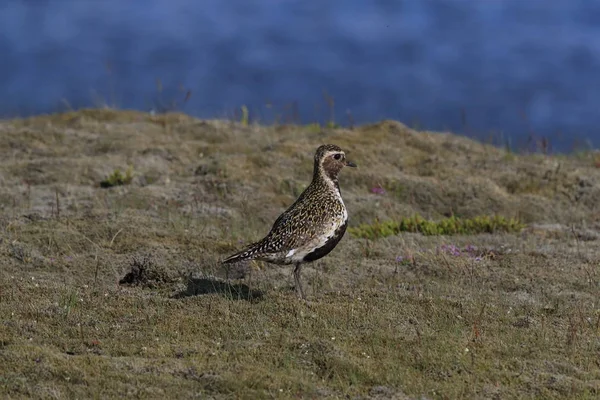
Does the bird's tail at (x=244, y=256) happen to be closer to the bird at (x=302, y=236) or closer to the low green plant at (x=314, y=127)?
the bird at (x=302, y=236)

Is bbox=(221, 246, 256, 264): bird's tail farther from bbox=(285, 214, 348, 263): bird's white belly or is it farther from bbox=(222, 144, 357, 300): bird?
bbox=(285, 214, 348, 263): bird's white belly

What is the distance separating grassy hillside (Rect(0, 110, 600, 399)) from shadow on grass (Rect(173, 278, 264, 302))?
32 mm

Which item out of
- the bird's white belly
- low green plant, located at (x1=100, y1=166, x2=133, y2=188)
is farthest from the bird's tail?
low green plant, located at (x1=100, y1=166, x2=133, y2=188)

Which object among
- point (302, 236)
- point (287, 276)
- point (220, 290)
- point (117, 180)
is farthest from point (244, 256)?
point (117, 180)

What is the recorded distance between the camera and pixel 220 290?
10609 millimetres

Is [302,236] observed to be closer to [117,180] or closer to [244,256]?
[244,256]

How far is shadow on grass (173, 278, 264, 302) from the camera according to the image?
34.0 feet

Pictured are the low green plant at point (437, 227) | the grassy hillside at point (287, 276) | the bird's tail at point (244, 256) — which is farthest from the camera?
the low green plant at point (437, 227)

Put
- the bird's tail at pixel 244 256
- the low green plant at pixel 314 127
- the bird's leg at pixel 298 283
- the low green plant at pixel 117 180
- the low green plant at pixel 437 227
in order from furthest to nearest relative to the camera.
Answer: the low green plant at pixel 314 127 < the low green plant at pixel 117 180 < the low green plant at pixel 437 227 < the bird's leg at pixel 298 283 < the bird's tail at pixel 244 256

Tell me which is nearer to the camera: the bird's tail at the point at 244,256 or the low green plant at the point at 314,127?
the bird's tail at the point at 244,256

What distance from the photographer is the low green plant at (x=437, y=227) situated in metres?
14.0

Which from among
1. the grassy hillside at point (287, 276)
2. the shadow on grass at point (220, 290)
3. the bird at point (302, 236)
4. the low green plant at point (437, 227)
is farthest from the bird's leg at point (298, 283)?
the low green plant at point (437, 227)

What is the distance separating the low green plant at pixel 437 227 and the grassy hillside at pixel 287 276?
0.03 meters

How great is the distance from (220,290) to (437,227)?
4.64 metres
